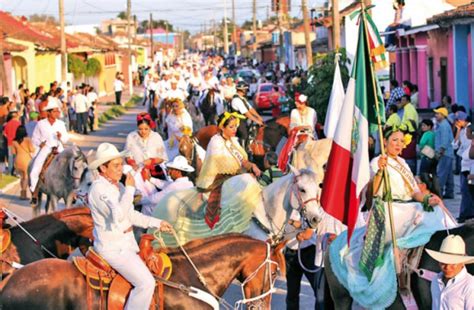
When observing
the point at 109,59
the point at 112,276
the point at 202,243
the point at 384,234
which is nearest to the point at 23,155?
the point at 202,243

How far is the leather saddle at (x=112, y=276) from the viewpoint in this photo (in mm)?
9484

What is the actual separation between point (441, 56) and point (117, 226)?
27282mm

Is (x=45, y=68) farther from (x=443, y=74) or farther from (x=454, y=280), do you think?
(x=454, y=280)

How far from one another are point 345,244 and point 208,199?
259 cm

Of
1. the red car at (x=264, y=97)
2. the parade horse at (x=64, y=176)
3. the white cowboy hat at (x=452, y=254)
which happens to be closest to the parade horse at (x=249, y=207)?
the white cowboy hat at (x=452, y=254)

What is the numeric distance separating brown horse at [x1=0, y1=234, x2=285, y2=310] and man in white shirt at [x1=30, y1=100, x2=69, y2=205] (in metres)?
10.4

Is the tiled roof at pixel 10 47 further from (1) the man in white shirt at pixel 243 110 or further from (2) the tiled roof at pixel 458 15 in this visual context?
(2) the tiled roof at pixel 458 15

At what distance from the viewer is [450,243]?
850 cm

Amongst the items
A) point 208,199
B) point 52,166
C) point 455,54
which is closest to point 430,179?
point 208,199

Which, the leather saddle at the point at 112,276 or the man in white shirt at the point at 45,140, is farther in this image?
the man in white shirt at the point at 45,140

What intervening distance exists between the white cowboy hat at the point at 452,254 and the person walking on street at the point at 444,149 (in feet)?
40.3

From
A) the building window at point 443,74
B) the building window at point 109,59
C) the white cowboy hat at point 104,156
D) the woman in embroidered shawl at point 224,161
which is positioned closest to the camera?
the white cowboy hat at point 104,156

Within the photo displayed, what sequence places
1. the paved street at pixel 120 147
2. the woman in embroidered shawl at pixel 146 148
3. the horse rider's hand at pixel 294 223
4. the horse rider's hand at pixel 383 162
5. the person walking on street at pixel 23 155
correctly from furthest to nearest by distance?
the person walking on street at pixel 23 155
the woman in embroidered shawl at pixel 146 148
the paved street at pixel 120 147
the horse rider's hand at pixel 294 223
the horse rider's hand at pixel 383 162

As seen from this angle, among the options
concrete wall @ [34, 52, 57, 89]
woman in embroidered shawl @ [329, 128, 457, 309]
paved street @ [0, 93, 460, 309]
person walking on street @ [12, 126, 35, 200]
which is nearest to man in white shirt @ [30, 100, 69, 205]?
paved street @ [0, 93, 460, 309]
